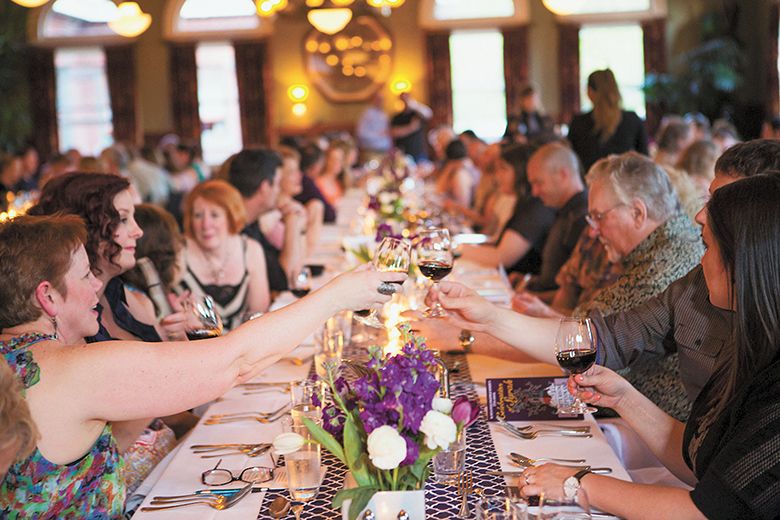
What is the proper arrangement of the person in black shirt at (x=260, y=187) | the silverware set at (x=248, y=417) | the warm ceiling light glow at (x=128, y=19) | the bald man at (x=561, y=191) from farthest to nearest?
the warm ceiling light glow at (x=128, y=19) < the person in black shirt at (x=260, y=187) < the bald man at (x=561, y=191) < the silverware set at (x=248, y=417)

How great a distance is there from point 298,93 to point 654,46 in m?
6.18

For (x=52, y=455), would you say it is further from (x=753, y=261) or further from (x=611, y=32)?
(x=611, y=32)

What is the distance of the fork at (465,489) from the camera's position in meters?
1.62

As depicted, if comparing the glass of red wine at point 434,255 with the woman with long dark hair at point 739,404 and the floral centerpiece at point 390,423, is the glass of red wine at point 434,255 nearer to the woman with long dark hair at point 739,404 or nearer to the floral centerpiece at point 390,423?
the woman with long dark hair at point 739,404

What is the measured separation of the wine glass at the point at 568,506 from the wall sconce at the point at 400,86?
14.8 meters

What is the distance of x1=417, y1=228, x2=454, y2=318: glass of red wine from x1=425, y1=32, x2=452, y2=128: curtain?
13447 millimetres

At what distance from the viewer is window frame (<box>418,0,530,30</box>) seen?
1565 centimetres

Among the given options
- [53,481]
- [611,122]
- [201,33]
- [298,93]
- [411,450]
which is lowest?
[53,481]

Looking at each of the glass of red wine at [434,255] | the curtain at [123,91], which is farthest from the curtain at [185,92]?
the glass of red wine at [434,255]

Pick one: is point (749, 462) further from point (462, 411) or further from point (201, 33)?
point (201, 33)

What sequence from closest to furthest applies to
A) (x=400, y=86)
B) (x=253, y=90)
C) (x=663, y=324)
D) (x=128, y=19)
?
(x=663, y=324) → (x=128, y=19) → (x=400, y=86) → (x=253, y=90)

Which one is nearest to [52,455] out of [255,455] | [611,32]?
[255,455]

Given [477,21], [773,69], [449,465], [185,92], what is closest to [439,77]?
[477,21]

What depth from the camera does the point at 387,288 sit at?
1944 millimetres
